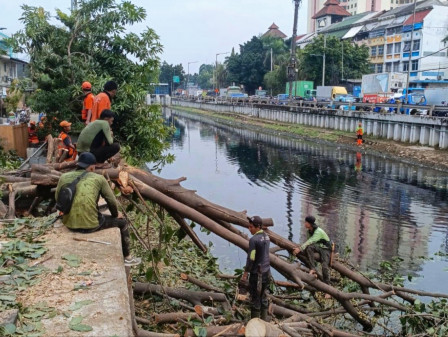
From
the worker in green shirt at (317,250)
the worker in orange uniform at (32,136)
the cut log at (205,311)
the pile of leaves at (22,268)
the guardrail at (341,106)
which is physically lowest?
the cut log at (205,311)

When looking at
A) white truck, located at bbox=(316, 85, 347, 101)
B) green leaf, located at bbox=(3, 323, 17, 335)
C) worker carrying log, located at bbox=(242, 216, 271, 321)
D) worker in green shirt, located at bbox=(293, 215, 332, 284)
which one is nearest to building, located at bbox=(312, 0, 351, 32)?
white truck, located at bbox=(316, 85, 347, 101)

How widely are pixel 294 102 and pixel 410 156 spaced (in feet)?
85.9

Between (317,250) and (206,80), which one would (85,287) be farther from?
(206,80)

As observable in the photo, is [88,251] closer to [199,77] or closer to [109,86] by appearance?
[109,86]

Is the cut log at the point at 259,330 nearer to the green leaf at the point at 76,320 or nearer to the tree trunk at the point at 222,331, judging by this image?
the tree trunk at the point at 222,331

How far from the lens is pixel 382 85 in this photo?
168ft

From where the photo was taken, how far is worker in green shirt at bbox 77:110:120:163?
8125 mm

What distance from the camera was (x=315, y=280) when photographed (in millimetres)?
7867

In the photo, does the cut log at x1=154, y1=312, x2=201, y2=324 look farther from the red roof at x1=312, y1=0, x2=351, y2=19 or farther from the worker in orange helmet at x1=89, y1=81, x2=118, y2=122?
the red roof at x1=312, y1=0, x2=351, y2=19

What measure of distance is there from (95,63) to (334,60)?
2180 inches

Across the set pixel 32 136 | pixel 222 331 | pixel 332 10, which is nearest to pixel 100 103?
pixel 222 331

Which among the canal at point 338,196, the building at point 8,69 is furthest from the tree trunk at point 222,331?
the building at point 8,69

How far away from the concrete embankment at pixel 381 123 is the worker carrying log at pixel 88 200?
3035cm

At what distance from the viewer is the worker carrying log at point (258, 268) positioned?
7363 mm
